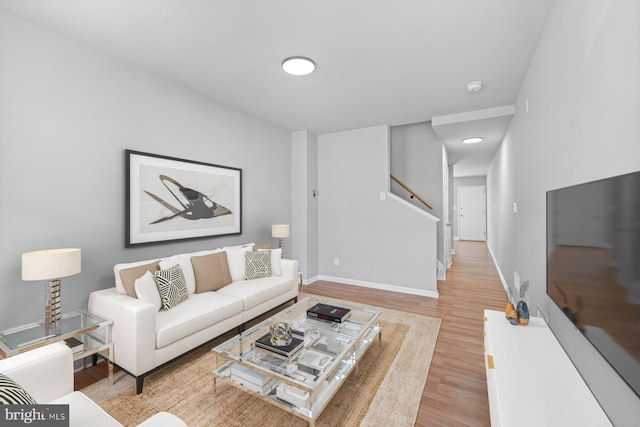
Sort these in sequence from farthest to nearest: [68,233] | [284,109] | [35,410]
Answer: [284,109]
[68,233]
[35,410]

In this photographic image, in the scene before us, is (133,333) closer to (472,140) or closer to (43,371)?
(43,371)

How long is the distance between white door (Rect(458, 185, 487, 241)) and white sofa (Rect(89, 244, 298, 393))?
922 centimetres

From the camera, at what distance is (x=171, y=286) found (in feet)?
7.86

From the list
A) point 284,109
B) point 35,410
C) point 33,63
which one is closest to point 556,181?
point 35,410

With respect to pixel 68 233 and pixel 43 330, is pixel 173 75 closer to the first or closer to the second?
pixel 68 233

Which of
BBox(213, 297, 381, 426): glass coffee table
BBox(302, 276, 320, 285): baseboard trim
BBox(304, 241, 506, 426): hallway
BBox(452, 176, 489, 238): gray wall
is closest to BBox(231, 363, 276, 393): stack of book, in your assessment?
BBox(213, 297, 381, 426): glass coffee table

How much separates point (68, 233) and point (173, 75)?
5.73 ft

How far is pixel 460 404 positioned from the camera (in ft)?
6.04

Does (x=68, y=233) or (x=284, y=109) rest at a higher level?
(x=284, y=109)

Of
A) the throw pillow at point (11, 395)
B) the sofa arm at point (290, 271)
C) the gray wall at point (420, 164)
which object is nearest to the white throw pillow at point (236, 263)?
the sofa arm at point (290, 271)

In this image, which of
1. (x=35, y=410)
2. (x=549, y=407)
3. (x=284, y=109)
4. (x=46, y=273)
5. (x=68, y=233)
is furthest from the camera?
(x=284, y=109)

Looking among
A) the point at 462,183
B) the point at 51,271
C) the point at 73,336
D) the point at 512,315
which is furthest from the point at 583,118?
the point at 462,183

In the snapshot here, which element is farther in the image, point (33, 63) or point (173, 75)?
point (173, 75)

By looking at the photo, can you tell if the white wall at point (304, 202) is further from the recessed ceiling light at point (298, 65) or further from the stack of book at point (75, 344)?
the stack of book at point (75, 344)
